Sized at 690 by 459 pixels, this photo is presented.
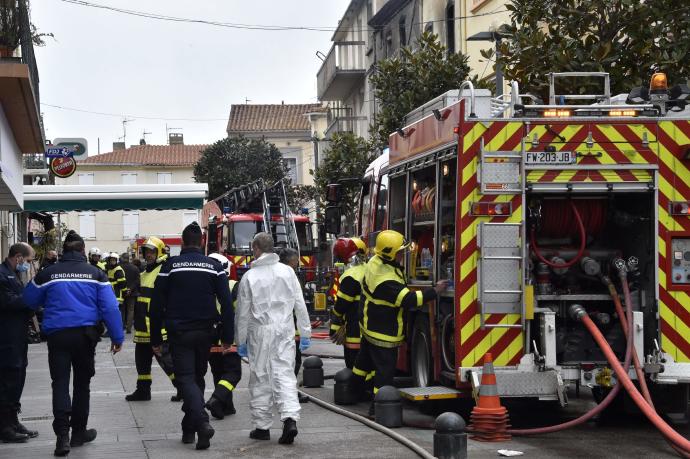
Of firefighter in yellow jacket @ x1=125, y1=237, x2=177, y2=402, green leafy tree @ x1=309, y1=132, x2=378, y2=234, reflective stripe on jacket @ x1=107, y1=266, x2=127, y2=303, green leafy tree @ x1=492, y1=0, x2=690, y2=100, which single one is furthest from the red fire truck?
green leafy tree @ x1=309, y1=132, x2=378, y2=234

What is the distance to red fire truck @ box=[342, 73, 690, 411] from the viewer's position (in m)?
10.1

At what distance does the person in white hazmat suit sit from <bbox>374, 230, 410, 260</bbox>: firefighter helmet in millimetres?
1164

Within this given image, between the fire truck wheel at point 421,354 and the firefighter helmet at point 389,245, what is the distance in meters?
0.92

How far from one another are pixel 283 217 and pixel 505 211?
67.7ft

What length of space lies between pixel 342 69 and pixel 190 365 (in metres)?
37.5

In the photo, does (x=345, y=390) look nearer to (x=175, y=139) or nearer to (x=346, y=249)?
(x=346, y=249)

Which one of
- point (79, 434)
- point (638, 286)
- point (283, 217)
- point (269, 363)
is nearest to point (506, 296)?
point (638, 286)

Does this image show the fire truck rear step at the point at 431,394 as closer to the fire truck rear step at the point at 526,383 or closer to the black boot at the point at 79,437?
the fire truck rear step at the point at 526,383

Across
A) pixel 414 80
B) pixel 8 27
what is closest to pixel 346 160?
pixel 414 80

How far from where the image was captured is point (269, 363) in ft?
32.4

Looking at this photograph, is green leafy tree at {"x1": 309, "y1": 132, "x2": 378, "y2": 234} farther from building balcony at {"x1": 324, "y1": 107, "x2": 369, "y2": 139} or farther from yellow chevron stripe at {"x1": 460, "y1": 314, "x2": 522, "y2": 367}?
yellow chevron stripe at {"x1": 460, "y1": 314, "x2": 522, "y2": 367}

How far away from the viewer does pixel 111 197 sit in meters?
30.7

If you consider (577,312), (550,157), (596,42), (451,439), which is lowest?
(451,439)

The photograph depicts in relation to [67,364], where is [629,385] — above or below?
below
